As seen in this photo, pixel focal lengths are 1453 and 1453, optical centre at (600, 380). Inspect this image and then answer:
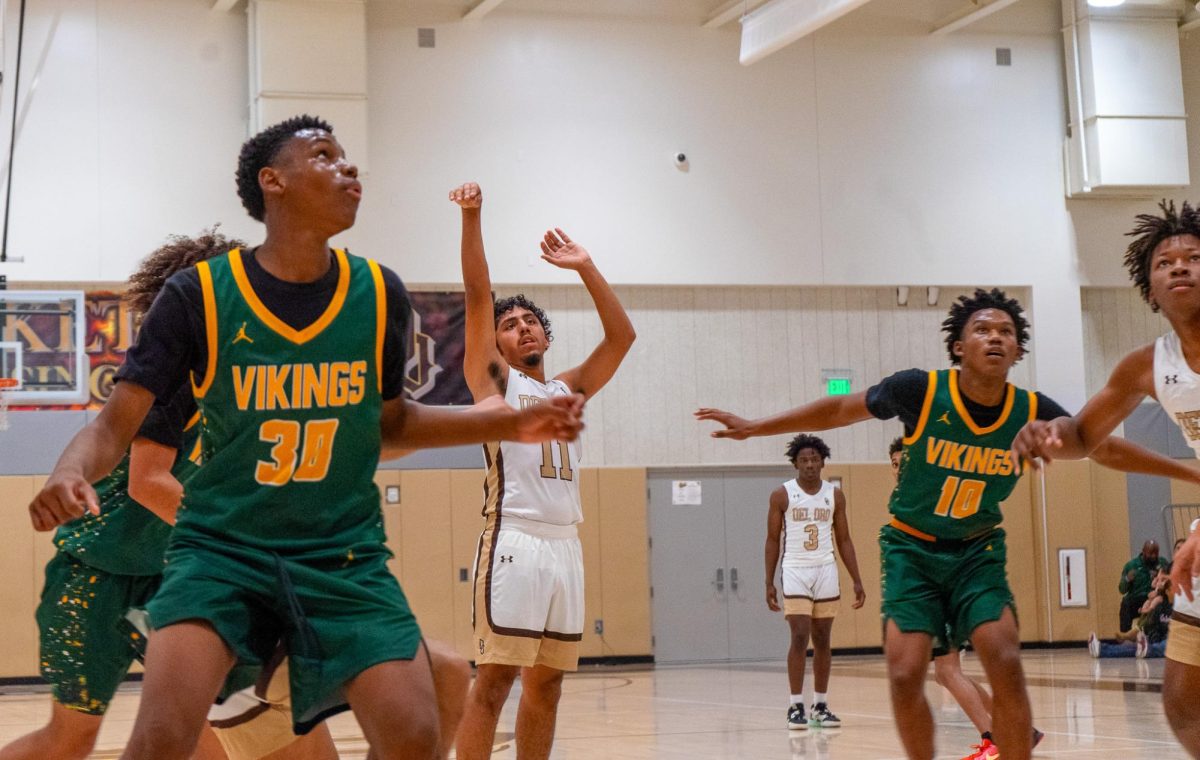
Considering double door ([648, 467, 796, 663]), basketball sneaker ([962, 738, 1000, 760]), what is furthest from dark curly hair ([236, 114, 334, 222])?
double door ([648, 467, 796, 663])

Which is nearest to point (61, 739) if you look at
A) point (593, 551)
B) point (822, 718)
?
point (822, 718)

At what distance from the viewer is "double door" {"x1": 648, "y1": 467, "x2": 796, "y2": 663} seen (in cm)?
1895

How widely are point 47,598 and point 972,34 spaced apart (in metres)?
18.4

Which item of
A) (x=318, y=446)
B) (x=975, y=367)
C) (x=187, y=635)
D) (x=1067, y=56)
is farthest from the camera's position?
(x=1067, y=56)

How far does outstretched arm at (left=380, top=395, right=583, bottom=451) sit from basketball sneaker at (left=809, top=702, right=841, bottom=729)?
7477mm

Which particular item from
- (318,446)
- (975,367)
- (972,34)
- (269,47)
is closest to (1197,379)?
(975,367)

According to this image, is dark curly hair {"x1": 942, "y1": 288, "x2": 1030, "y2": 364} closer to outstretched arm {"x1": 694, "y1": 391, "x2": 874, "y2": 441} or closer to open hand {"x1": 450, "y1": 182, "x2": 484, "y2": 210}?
outstretched arm {"x1": 694, "y1": 391, "x2": 874, "y2": 441}

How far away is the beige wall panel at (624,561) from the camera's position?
1870 centimetres

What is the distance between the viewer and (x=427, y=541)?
18062mm

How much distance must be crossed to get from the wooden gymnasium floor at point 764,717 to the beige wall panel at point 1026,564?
7.21 feet

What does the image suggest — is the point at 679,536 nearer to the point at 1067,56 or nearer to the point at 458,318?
the point at 458,318

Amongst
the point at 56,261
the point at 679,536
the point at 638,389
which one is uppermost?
the point at 56,261

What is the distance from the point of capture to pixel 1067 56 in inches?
809

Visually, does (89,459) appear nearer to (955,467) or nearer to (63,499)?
(63,499)
